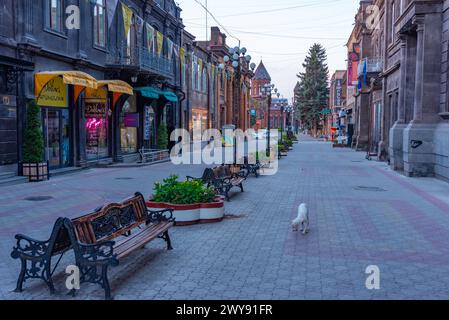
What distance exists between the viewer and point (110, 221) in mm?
6617

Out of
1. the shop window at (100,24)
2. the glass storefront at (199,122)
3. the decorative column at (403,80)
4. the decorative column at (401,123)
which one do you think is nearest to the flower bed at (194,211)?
the decorative column at (401,123)

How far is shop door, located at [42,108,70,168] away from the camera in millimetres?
18547

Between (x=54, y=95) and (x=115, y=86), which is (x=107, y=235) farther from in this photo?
(x=115, y=86)

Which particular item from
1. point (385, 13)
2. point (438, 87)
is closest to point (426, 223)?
point (438, 87)

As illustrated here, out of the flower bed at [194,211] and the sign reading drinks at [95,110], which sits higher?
the sign reading drinks at [95,110]

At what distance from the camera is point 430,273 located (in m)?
6.52

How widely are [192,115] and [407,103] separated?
73.6 ft

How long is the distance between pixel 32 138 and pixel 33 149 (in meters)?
0.38

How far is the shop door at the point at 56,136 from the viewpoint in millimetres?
18547

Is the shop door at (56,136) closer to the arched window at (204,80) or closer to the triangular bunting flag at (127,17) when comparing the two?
the triangular bunting flag at (127,17)

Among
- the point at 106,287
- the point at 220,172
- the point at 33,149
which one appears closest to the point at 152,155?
the point at 33,149

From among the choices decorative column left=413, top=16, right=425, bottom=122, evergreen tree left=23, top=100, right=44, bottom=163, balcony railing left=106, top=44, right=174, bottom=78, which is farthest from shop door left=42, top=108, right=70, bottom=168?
decorative column left=413, top=16, right=425, bottom=122

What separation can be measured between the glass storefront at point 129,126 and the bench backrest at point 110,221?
733 inches
